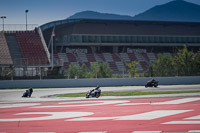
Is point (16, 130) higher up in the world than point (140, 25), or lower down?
lower down

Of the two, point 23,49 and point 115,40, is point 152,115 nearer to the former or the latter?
point 23,49

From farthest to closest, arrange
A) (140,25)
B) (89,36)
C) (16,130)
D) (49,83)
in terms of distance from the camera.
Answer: (140,25), (89,36), (49,83), (16,130)

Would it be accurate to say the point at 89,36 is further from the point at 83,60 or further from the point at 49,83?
the point at 49,83

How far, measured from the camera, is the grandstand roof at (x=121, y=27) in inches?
2776

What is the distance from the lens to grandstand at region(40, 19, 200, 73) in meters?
69.1

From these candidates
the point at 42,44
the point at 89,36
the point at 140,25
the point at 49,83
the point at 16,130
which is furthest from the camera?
the point at 140,25

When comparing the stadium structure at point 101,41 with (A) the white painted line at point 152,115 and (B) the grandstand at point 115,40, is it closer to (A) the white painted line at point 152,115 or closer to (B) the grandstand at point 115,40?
(B) the grandstand at point 115,40

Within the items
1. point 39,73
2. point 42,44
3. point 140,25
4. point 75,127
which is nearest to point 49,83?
point 39,73

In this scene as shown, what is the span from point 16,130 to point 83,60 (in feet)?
178

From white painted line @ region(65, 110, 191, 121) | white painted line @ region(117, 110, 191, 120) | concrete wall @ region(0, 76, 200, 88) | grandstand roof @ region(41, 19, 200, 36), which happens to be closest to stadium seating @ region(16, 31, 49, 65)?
grandstand roof @ region(41, 19, 200, 36)

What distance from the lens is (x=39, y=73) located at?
46312mm

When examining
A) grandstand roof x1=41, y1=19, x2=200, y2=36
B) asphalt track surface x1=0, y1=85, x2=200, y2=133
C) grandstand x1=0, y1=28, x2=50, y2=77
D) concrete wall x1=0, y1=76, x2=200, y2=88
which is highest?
grandstand roof x1=41, y1=19, x2=200, y2=36

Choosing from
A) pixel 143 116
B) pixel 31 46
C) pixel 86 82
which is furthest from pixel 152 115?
pixel 31 46

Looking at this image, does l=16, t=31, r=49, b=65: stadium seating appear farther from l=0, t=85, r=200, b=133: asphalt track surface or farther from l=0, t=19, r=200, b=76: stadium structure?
l=0, t=85, r=200, b=133: asphalt track surface
